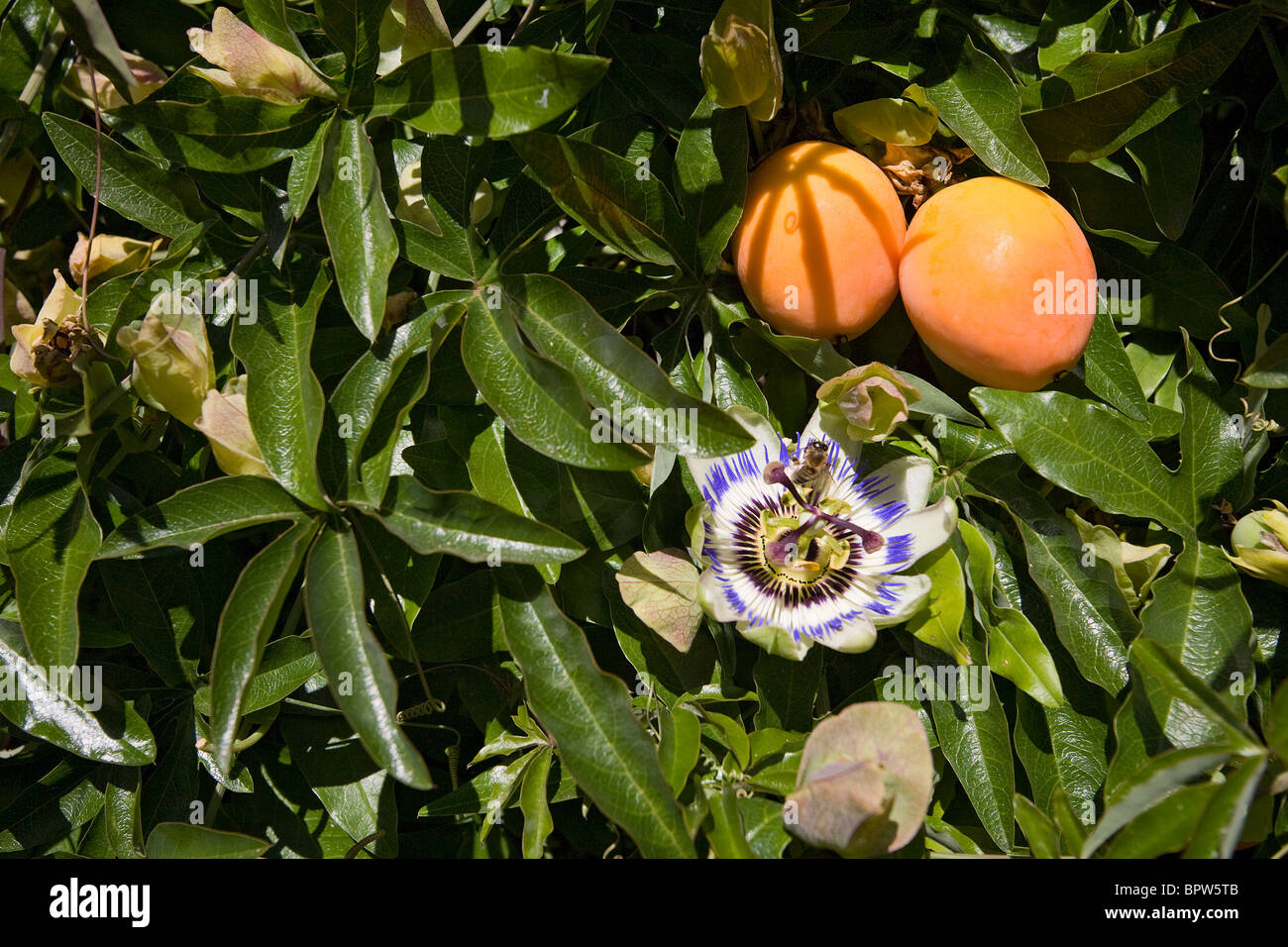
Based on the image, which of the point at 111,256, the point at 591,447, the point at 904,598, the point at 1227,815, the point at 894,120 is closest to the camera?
the point at 1227,815

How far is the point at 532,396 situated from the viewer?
101 cm

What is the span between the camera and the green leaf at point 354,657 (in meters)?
0.92

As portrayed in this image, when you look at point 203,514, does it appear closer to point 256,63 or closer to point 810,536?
point 256,63

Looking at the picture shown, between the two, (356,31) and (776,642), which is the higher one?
(356,31)

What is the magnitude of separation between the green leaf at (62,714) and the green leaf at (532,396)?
610mm

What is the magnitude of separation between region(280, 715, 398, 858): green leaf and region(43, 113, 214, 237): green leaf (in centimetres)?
66

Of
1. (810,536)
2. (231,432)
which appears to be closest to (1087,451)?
(810,536)

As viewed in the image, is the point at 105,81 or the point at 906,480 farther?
the point at 105,81

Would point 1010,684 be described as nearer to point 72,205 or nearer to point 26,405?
point 26,405

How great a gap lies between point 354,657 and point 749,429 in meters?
0.50

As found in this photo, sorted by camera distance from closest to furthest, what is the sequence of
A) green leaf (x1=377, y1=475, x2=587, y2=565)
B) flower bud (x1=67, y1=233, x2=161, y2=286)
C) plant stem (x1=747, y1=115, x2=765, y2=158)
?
green leaf (x1=377, y1=475, x2=587, y2=565) < plant stem (x1=747, y1=115, x2=765, y2=158) < flower bud (x1=67, y1=233, x2=161, y2=286)

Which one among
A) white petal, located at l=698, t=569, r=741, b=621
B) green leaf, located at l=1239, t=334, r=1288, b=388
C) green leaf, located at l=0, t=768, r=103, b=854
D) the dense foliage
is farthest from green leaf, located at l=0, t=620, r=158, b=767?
green leaf, located at l=1239, t=334, r=1288, b=388

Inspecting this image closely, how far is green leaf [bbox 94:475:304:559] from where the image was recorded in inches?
40.7

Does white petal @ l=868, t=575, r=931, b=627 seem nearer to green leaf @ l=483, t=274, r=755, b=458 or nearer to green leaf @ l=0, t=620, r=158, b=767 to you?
green leaf @ l=483, t=274, r=755, b=458
